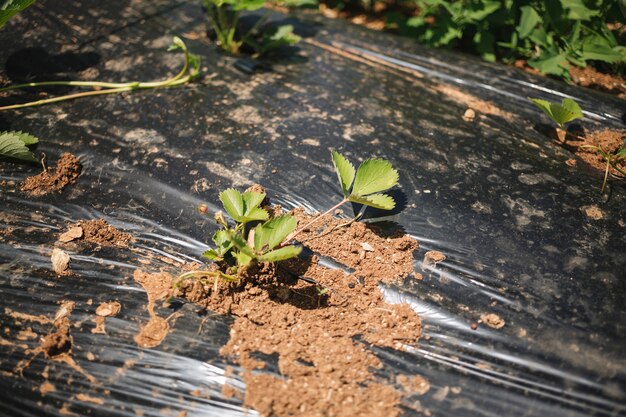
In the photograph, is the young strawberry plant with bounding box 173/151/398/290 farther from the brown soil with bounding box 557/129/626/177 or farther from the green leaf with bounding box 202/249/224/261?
the brown soil with bounding box 557/129/626/177

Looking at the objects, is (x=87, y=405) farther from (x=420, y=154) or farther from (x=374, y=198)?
(x=420, y=154)

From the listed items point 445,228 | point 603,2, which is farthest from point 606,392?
point 603,2

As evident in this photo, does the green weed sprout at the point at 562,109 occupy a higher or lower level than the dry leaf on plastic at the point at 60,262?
higher

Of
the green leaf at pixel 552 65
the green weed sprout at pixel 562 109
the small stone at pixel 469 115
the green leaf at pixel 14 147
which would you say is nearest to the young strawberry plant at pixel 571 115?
the green weed sprout at pixel 562 109

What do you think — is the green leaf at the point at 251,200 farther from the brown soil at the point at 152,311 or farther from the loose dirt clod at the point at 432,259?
the loose dirt clod at the point at 432,259

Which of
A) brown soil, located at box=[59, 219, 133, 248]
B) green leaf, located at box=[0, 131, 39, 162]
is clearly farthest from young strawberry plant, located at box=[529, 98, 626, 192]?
green leaf, located at box=[0, 131, 39, 162]

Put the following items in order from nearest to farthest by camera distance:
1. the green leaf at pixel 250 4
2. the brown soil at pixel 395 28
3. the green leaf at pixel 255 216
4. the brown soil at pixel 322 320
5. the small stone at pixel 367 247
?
1. the brown soil at pixel 322 320
2. the green leaf at pixel 255 216
3. the small stone at pixel 367 247
4. the green leaf at pixel 250 4
5. the brown soil at pixel 395 28

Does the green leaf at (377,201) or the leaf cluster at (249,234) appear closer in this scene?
the leaf cluster at (249,234)

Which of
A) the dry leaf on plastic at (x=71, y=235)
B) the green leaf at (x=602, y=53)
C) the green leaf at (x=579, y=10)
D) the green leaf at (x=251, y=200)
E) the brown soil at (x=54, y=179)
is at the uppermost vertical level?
the green leaf at (x=579, y=10)
